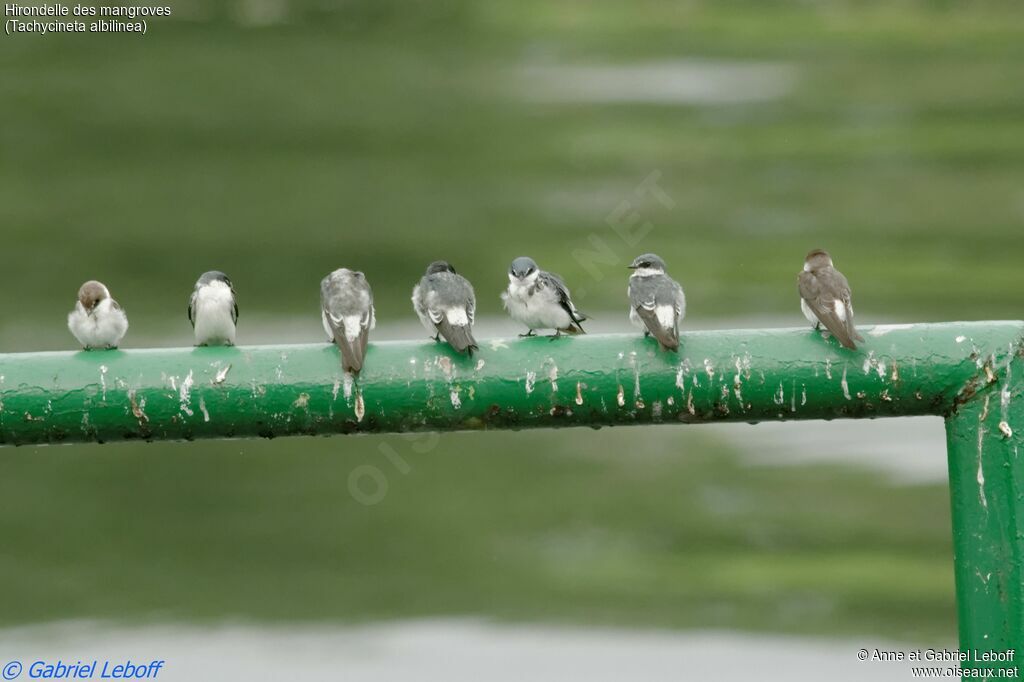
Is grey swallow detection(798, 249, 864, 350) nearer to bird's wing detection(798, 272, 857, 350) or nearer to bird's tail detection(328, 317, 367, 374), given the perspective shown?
bird's wing detection(798, 272, 857, 350)

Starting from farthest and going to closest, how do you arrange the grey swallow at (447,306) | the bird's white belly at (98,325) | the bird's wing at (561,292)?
the bird's wing at (561,292) → the bird's white belly at (98,325) → the grey swallow at (447,306)

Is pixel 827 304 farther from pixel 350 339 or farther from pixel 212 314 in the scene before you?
pixel 212 314

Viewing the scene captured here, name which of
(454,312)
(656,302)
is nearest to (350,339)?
(454,312)

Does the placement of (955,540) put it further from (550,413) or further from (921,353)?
(550,413)

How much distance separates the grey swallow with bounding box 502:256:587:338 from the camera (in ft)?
16.1

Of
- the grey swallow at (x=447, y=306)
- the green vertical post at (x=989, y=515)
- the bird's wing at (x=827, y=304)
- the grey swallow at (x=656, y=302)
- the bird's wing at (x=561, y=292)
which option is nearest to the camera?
the green vertical post at (x=989, y=515)

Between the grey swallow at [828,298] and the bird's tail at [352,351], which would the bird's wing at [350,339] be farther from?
the grey swallow at [828,298]

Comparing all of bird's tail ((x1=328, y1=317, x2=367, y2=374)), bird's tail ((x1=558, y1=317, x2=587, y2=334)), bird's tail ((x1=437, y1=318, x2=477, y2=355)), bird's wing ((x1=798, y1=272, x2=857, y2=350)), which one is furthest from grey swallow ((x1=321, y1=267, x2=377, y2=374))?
bird's tail ((x1=558, y1=317, x2=587, y2=334))

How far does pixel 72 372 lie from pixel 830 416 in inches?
50.4

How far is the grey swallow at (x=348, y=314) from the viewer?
7.75 ft

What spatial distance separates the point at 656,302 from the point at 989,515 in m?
1.25

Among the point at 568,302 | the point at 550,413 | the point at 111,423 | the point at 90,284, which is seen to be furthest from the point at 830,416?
the point at 90,284

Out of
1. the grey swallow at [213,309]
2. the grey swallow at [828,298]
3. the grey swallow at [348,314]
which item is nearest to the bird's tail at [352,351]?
the grey swallow at [348,314]

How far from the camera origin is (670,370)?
2.32m
